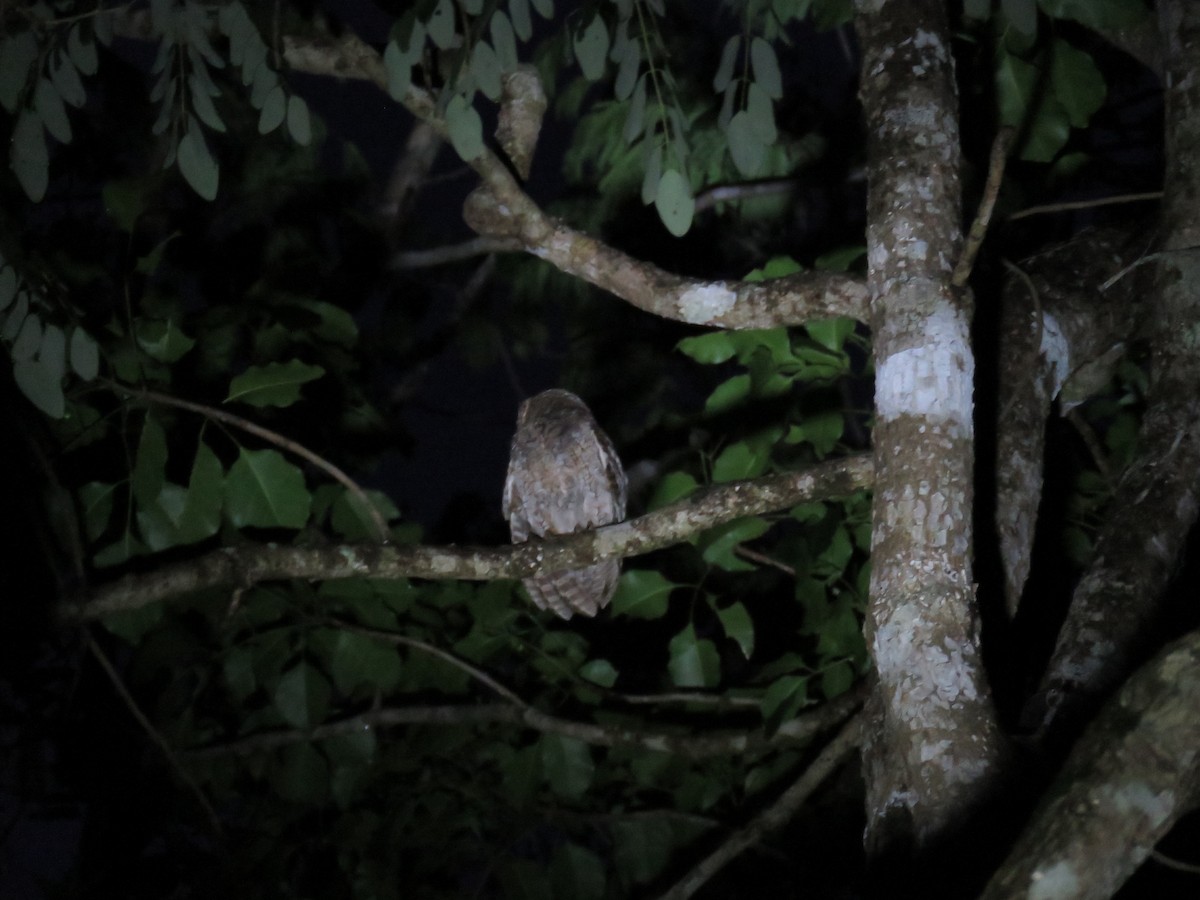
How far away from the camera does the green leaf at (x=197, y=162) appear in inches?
63.9

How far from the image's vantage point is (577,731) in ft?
10.3

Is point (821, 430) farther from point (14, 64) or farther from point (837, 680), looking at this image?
point (14, 64)

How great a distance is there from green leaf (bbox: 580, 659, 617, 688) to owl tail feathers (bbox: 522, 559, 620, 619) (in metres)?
0.23

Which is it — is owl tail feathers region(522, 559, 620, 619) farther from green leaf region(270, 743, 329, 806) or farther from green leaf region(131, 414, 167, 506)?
Result: green leaf region(131, 414, 167, 506)

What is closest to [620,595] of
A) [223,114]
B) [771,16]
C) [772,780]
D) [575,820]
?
[772,780]

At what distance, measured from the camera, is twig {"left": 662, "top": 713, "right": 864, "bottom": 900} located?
244cm

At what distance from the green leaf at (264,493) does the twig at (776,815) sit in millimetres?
1185

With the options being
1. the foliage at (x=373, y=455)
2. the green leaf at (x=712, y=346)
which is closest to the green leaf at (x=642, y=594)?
the foliage at (x=373, y=455)

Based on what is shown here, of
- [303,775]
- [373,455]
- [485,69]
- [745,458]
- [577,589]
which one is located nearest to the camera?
[485,69]

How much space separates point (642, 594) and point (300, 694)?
3.32 feet

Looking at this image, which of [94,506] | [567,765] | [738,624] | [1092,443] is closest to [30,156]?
[94,506]

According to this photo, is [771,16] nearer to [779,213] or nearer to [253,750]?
[779,213]

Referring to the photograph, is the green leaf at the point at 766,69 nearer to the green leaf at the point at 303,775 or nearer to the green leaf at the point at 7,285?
the green leaf at the point at 7,285

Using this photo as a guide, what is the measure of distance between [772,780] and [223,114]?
11.4 ft
